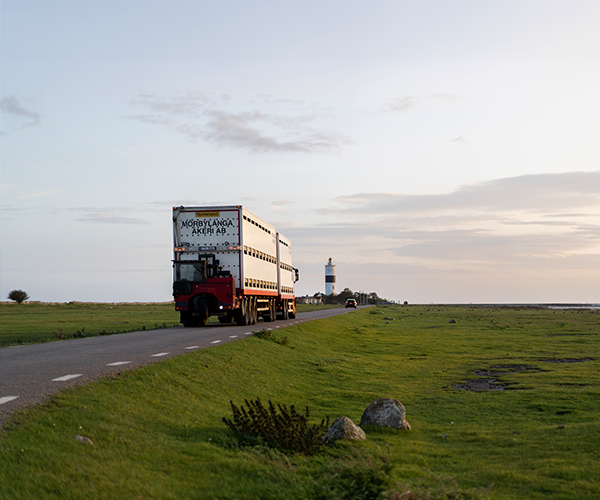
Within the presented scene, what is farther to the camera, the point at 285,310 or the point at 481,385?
the point at 285,310

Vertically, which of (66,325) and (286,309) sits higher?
(286,309)

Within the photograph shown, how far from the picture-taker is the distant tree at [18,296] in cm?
8394

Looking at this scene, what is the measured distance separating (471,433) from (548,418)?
2.57 meters

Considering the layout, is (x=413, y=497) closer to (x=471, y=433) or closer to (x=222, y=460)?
(x=222, y=460)

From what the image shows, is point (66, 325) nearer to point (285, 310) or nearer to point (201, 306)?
point (201, 306)

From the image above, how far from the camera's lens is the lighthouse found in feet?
468

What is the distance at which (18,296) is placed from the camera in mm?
84062

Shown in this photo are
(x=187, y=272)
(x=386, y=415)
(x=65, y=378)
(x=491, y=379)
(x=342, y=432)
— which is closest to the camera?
(x=342, y=432)

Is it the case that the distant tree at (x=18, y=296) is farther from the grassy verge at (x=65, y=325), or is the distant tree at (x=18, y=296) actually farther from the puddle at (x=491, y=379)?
the puddle at (x=491, y=379)

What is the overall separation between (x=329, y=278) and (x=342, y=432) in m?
134

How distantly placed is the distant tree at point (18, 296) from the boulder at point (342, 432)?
278ft

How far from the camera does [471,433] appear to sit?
10.9 meters

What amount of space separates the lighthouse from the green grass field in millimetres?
122292

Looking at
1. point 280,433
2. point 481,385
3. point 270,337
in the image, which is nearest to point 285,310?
point 270,337
